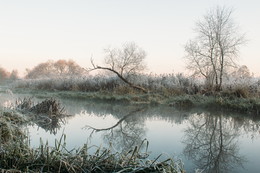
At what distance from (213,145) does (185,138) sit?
651 millimetres

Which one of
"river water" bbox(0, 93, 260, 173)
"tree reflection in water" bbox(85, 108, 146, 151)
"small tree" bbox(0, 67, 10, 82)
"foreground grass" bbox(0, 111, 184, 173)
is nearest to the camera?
"foreground grass" bbox(0, 111, 184, 173)

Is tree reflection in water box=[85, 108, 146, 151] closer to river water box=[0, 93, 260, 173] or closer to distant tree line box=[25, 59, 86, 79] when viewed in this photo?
river water box=[0, 93, 260, 173]

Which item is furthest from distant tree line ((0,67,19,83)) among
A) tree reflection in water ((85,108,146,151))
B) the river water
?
the river water

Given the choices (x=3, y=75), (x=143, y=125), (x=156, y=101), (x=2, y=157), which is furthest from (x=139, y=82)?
(x=3, y=75)

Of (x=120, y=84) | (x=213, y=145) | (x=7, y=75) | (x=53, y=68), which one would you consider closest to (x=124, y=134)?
(x=213, y=145)

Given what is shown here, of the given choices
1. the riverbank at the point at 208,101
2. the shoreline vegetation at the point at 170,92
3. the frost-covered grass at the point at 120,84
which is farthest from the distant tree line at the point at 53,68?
the riverbank at the point at 208,101

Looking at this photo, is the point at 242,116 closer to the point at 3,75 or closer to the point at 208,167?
the point at 208,167

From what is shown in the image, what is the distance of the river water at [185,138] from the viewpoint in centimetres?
344

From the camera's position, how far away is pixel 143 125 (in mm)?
6141

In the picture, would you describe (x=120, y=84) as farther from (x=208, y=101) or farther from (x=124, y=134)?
(x=124, y=134)

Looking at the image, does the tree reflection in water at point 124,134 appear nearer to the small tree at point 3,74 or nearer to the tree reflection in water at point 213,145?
the tree reflection in water at point 213,145

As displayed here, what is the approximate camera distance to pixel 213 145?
4270 millimetres

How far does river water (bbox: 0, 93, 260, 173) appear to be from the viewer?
344 centimetres

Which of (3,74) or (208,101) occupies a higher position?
(3,74)
